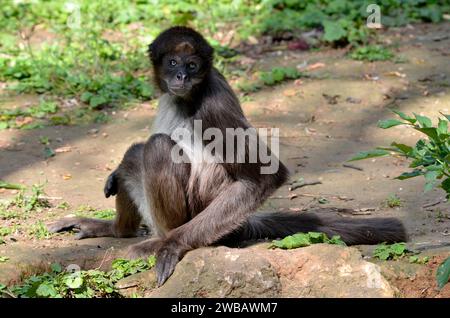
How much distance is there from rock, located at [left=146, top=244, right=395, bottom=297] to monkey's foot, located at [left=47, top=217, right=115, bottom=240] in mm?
1581

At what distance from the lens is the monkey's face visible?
20.5ft

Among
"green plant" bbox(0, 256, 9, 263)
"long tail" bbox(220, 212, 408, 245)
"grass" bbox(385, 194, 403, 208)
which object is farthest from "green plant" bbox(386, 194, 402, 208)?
"green plant" bbox(0, 256, 9, 263)

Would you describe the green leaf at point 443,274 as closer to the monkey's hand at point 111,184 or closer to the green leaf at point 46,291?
the green leaf at point 46,291

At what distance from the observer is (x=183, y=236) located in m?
5.92

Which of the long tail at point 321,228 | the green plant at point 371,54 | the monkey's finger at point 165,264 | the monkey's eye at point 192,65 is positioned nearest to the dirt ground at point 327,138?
the green plant at point 371,54

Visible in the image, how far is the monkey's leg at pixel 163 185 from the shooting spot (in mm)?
6043

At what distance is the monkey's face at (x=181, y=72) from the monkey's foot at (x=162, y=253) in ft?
3.98

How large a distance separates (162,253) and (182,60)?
164cm

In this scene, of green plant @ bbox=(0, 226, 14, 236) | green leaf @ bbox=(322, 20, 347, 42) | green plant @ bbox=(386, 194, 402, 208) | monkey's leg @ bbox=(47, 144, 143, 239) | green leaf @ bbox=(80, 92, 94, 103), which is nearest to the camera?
green plant @ bbox=(0, 226, 14, 236)

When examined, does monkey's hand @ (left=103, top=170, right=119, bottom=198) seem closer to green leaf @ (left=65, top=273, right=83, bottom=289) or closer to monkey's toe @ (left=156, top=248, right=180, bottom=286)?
monkey's toe @ (left=156, top=248, right=180, bottom=286)

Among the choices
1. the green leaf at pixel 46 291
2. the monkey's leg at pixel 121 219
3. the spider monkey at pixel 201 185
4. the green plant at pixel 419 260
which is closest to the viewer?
the green leaf at pixel 46 291

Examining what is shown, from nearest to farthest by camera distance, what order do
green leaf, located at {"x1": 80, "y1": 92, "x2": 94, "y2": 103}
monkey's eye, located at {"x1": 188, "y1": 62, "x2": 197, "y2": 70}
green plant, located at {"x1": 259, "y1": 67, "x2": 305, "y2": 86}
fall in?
monkey's eye, located at {"x1": 188, "y1": 62, "x2": 197, "y2": 70} < green leaf, located at {"x1": 80, "y1": 92, "x2": 94, "y2": 103} < green plant, located at {"x1": 259, "y1": 67, "x2": 305, "y2": 86}

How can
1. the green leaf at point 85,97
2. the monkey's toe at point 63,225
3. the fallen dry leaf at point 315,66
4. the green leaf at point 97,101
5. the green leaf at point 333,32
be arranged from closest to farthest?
1. the monkey's toe at point 63,225
2. the green leaf at point 97,101
3. the green leaf at point 85,97
4. the fallen dry leaf at point 315,66
5. the green leaf at point 333,32
